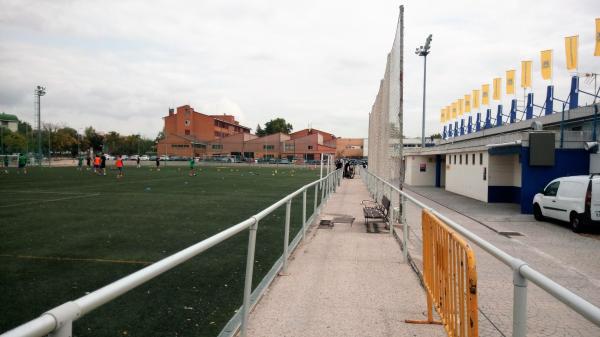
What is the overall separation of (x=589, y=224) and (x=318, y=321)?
10017 millimetres

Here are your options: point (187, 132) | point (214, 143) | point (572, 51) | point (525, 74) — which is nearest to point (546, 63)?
point (525, 74)

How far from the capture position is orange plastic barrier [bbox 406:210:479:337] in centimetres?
271

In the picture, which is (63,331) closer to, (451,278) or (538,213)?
(451,278)

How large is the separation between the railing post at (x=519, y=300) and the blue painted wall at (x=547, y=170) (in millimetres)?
14795

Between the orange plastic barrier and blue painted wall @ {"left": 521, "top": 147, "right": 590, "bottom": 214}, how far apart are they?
1293cm

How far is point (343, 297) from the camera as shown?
495cm

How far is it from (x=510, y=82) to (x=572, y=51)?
15.8m

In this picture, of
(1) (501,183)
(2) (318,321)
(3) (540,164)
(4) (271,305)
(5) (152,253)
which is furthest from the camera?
(1) (501,183)

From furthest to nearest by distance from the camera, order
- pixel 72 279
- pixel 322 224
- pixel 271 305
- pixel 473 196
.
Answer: pixel 473 196
pixel 322 224
pixel 72 279
pixel 271 305

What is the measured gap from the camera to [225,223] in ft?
36.9

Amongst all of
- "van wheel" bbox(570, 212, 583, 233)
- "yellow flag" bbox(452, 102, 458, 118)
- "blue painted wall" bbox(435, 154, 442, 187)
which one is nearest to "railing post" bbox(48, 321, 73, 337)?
"van wheel" bbox(570, 212, 583, 233)

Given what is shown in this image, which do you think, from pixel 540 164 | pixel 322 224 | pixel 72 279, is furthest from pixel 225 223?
pixel 540 164

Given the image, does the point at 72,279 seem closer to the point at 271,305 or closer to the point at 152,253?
the point at 152,253

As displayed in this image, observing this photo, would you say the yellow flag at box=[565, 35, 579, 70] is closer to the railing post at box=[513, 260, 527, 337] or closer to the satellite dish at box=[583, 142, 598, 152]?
the satellite dish at box=[583, 142, 598, 152]
